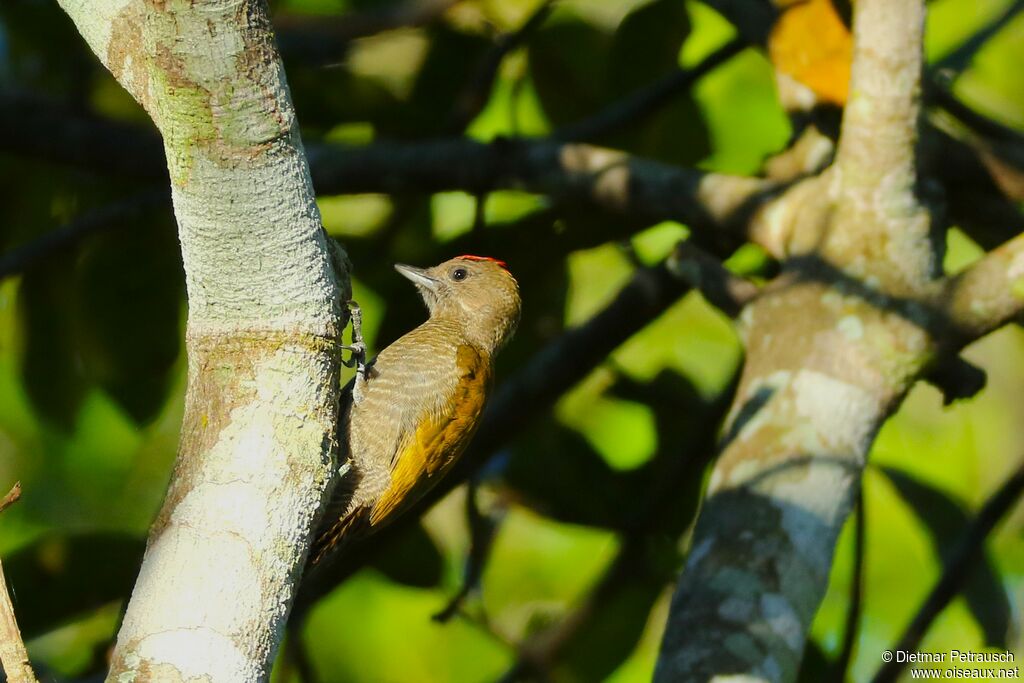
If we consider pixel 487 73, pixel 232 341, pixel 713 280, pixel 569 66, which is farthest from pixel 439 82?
pixel 232 341

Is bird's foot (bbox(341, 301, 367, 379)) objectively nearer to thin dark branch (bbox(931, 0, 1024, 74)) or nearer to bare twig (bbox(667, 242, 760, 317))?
bare twig (bbox(667, 242, 760, 317))

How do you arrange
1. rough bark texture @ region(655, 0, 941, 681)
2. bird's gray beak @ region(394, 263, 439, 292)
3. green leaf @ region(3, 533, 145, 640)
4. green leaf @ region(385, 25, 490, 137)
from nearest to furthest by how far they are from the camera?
rough bark texture @ region(655, 0, 941, 681), green leaf @ region(3, 533, 145, 640), bird's gray beak @ region(394, 263, 439, 292), green leaf @ region(385, 25, 490, 137)

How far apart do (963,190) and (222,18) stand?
2633 millimetres

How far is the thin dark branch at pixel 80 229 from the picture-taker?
4207 mm

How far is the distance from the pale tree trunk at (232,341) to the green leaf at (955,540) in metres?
2.78

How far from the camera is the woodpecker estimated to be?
3314 millimetres

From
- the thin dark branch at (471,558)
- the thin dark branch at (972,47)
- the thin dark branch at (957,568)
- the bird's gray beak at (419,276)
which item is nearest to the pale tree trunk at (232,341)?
the bird's gray beak at (419,276)

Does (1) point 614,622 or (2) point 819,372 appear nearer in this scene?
(2) point 819,372

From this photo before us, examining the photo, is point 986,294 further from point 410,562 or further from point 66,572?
point 66,572

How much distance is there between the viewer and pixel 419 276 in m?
4.18

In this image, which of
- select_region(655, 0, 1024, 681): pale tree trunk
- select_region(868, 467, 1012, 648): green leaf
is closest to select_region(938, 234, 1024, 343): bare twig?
select_region(655, 0, 1024, 681): pale tree trunk

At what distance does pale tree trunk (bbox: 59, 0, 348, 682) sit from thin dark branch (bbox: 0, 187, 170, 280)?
2311mm

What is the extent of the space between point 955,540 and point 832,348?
4.51 feet

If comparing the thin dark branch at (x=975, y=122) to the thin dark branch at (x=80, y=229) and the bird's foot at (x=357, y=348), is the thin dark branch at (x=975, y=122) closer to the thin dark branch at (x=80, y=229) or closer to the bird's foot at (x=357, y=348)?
the bird's foot at (x=357, y=348)
